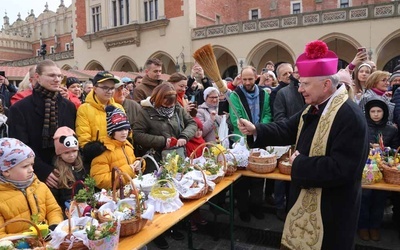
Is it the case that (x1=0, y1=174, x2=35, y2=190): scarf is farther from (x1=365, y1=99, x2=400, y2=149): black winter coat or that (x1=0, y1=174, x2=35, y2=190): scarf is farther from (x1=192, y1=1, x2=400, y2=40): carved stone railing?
(x1=192, y1=1, x2=400, y2=40): carved stone railing

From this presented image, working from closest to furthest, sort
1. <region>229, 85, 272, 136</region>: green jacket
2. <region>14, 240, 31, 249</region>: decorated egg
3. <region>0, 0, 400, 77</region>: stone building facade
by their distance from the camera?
<region>14, 240, 31, 249</region>: decorated egg
<region>229, 85, 272, 136</region>: green jacket
<region>0, 0, 400, 77</region>: stone building facade

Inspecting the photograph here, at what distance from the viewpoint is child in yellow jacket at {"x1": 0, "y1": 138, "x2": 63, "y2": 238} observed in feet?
7.34

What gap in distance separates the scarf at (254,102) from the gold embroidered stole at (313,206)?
7.69 feet

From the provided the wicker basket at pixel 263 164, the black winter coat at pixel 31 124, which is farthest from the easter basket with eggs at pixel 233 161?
the black winter coat at pixel 31 124

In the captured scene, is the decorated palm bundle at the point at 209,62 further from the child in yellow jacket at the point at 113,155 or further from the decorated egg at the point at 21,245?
the decorated egg at the point at 21,245

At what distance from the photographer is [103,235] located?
1.89m

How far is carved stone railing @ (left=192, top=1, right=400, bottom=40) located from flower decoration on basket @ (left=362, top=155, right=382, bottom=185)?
1528 cm

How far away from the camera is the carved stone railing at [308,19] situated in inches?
625

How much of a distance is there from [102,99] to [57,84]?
47 cm

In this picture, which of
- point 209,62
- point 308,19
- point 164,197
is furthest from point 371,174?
point 308,19

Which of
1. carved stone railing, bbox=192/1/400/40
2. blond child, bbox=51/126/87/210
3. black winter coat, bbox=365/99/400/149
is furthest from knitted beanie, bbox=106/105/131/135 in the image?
carved stone railing, bbox=192/1/400/40

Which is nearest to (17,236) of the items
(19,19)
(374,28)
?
(374,28)

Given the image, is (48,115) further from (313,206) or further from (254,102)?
(254,102)

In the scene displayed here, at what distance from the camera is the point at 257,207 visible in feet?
15.3
